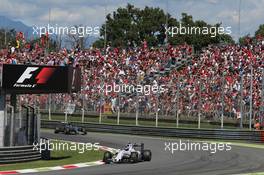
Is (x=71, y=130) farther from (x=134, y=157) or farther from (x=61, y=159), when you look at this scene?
(x=134, y=157)

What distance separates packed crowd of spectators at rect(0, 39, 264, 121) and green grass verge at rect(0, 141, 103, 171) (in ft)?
14.6

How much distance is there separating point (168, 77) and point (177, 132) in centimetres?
520

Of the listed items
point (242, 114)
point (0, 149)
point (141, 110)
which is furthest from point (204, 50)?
point (0, 149)

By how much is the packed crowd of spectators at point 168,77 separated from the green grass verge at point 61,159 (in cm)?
444

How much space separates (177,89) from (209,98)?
1816 mm

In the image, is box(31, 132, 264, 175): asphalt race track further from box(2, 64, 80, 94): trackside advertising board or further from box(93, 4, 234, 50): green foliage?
box(93, 4, 234, 50): green foliage

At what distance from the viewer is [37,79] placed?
1783 centimetres

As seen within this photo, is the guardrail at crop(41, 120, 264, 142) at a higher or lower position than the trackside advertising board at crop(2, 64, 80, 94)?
lower

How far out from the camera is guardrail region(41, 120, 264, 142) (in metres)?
27.4
